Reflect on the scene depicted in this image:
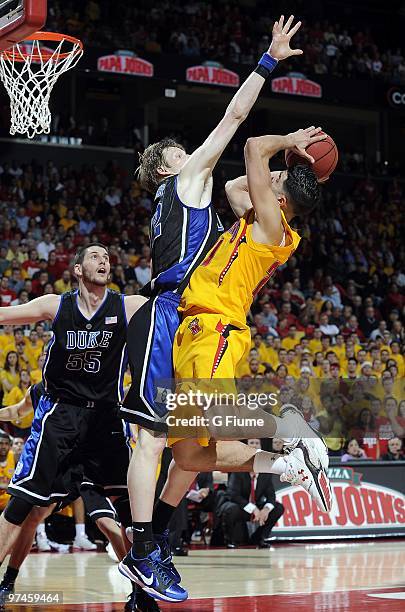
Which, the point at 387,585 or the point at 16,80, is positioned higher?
the point at 16,80

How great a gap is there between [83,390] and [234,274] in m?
1.53

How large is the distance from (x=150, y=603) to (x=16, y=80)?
14.6 feet

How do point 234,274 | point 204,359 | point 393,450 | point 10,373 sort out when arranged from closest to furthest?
point 204,359, point 234,274, point 10,373, point 393,450

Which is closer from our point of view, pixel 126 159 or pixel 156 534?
pixel 156 534

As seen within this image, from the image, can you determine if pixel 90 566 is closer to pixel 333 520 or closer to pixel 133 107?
pixel 333 520

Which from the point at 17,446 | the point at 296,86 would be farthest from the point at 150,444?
the point at 296,86

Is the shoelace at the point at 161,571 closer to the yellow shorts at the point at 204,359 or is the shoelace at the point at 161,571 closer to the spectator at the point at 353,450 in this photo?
the yellow shorts at the point at 204,359

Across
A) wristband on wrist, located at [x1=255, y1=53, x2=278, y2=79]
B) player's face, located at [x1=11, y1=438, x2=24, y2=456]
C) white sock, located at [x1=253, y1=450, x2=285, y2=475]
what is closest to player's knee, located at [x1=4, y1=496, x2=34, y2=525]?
white sock, located at [x1=253, y1=450, x2=285, y2=475]

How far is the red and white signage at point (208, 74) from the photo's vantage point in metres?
20.2

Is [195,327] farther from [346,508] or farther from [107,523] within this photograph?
[346,508]

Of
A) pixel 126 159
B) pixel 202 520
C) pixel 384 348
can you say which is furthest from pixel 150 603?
pixel 126 159

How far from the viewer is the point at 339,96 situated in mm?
21922

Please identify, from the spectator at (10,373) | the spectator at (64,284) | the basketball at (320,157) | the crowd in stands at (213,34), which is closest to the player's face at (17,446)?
the spectator at (10,373)

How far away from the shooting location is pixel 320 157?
507cm
